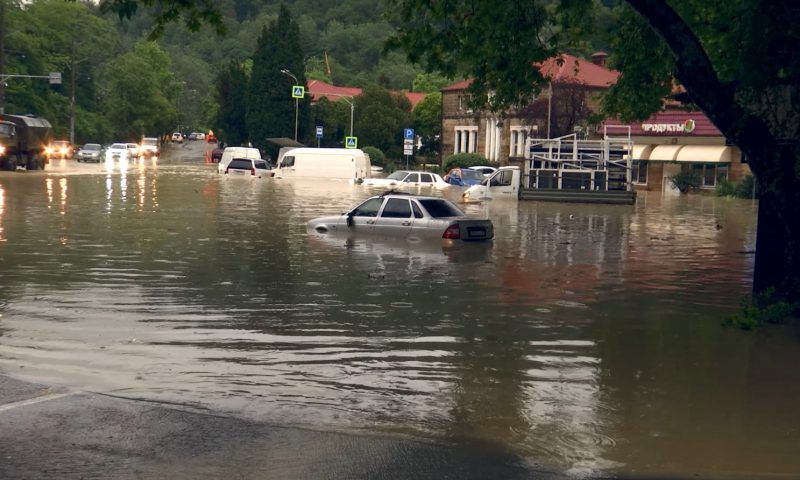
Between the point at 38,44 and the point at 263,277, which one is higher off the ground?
the point at 38,44

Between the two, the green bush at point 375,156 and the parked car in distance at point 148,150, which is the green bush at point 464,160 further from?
the parked car in distance at point 148,150

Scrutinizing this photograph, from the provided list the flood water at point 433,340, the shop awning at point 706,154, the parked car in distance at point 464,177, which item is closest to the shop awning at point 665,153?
the shop awning at point 706,154

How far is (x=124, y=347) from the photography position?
11.4 metres

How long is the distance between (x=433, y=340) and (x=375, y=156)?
260 feet

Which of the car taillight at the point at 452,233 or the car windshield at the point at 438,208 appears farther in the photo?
the car windshield at the point at 438,208

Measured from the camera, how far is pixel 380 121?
95188 mm

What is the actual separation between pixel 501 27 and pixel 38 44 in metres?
91.9

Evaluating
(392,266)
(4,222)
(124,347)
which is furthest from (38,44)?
(124,347)

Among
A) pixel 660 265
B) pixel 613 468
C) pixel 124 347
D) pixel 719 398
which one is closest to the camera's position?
pixel 613 468

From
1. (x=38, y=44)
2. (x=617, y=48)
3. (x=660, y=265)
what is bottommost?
(x=660, y=265)

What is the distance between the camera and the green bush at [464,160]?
84.1 m

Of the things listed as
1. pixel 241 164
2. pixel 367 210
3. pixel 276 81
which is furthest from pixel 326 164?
pixel 276 81

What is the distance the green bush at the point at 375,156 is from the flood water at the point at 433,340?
64.9 m

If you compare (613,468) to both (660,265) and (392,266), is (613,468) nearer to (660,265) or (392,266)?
(392,266)
